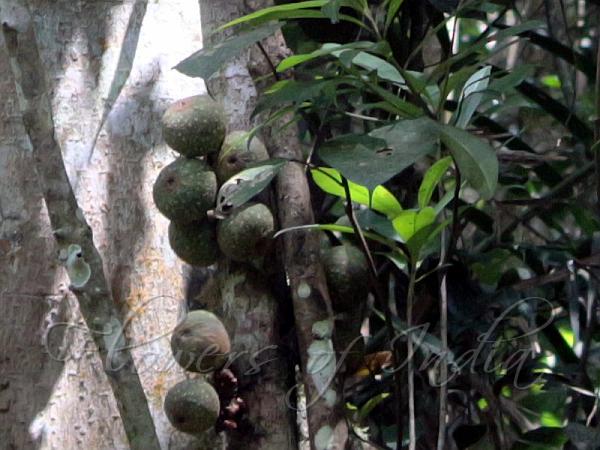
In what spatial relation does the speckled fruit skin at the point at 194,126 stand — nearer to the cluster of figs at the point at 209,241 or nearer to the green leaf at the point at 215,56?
the cluster of figs at the point at 209,241

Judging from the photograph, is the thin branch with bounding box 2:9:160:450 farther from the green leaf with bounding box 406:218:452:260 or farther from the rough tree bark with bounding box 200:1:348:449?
the green leaf with bounding box 406:218:452:260

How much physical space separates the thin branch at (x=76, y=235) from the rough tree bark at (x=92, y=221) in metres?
0.12

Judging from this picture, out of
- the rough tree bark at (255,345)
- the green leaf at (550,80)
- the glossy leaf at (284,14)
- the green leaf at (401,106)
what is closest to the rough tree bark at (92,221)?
the rough tree bark at (255,345)

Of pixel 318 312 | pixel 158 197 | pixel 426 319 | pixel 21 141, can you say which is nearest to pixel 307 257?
pixel 318 312

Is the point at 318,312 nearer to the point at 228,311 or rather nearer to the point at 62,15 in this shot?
the point at 228,311

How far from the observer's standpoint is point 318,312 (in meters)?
1.25

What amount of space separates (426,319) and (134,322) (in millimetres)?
473

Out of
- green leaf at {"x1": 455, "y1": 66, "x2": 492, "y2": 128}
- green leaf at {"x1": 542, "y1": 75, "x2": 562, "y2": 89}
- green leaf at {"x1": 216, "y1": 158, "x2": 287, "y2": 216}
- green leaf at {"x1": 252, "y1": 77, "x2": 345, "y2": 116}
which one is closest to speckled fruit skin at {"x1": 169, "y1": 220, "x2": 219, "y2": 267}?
green leaf at {"x1": 216, "y1": 158, "x2": 287, "y2": 216}

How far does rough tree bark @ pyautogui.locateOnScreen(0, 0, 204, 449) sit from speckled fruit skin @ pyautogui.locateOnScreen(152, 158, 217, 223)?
0.36 ft

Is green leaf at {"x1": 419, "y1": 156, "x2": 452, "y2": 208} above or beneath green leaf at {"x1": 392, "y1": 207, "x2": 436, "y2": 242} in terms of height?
above

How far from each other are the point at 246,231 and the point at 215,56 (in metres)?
0.27

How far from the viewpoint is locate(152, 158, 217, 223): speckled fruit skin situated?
125 cm

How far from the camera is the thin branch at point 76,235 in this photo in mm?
1158

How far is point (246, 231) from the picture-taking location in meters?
1.24
